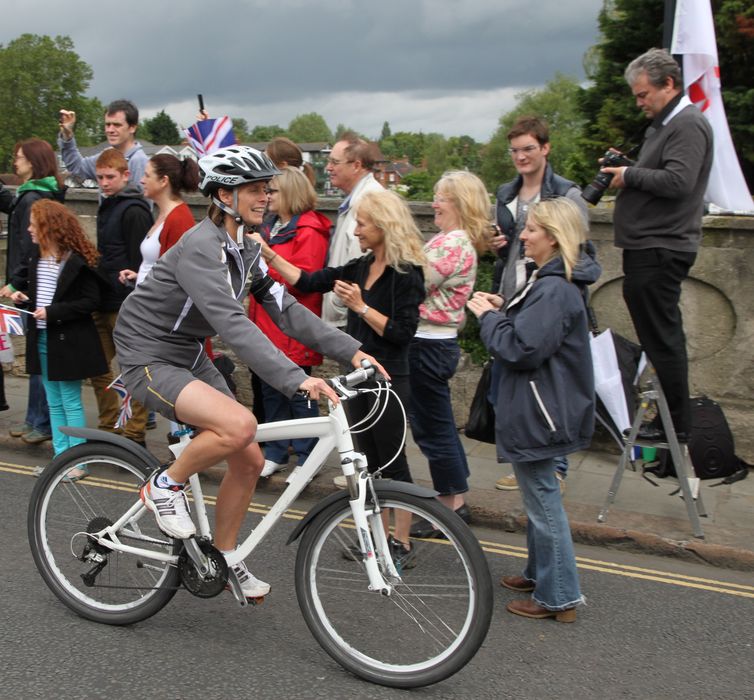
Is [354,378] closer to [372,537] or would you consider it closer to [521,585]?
[372,537]

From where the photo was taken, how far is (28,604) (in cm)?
415

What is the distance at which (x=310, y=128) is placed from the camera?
184250 millimetres

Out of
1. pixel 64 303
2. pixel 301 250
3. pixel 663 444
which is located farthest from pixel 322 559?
pixel 64 303

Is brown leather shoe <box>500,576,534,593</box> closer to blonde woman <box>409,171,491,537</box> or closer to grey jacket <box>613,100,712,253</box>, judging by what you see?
blonde woman <box>409,171,491,537</box>

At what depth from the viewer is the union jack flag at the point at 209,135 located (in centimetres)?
693

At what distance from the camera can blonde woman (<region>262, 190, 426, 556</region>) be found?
4.44m

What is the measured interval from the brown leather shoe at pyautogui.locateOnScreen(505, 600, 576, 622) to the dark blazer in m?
3.30

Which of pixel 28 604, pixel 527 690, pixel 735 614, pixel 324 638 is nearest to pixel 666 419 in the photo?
pixel 735 614

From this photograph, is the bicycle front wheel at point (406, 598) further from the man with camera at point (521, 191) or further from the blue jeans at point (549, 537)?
the man with camera at point (521, 191)

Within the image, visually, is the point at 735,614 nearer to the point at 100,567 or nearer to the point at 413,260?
the point at 413,260

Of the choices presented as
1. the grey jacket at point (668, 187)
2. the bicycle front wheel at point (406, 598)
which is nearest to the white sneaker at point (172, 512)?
the bicycle front wheel at point (406, 598)

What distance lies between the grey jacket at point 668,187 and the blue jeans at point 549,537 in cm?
202

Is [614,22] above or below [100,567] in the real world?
above

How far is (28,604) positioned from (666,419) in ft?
11.0
